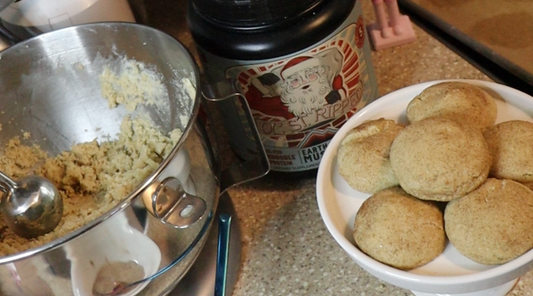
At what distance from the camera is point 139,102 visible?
2.07 ft

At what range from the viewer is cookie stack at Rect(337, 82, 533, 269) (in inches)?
15.0

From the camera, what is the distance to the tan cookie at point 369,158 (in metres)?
0.45

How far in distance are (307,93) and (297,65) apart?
0.04m

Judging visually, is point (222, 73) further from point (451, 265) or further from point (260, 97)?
point (451, 265)

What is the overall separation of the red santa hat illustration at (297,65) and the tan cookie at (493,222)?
18 cm

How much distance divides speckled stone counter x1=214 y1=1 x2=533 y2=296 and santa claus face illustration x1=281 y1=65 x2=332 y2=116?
11 centimetres

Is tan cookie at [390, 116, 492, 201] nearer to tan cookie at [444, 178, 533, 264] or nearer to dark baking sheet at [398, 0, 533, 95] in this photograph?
tan cookie at [444, 178, 533, 264]

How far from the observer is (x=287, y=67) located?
1.61 ft

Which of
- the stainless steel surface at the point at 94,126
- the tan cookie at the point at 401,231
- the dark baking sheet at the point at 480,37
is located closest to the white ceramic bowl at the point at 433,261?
the tan cookie at the point at 401,231

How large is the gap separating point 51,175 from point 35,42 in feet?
0.50

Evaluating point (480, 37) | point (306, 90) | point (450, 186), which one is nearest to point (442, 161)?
point (450, 186)

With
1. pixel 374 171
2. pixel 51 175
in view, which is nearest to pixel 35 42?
pixel 51 175

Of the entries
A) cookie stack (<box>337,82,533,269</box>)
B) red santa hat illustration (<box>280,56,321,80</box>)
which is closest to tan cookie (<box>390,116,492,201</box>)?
cookie stack (<box>337,82,533,269</box>)

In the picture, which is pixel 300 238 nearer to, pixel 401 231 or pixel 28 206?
pixel 401 231
